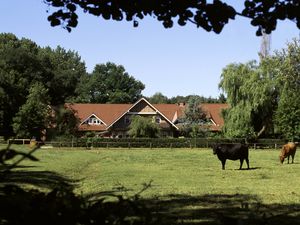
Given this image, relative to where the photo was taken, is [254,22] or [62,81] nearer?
[254,22]

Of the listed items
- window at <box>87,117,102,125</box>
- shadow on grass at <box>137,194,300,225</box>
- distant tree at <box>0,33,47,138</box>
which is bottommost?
shadow on grass at <box>137,194,300,225</box>

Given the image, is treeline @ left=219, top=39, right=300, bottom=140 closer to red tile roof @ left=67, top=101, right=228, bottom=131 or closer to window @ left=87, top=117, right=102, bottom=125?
red tile roof @ left=67, top=101, right=228, bottom=131

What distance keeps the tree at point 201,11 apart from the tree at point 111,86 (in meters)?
108

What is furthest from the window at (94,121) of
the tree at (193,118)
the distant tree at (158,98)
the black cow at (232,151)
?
the distant tree at (158,98)

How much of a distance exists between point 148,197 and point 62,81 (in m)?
78.7

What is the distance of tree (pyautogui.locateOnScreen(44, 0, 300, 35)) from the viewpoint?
5.18m

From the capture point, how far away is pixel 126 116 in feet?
254

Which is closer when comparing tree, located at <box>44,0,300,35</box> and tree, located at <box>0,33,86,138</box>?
tree, located at <box>44,0,300,35</box>

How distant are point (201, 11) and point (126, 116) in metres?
72.1

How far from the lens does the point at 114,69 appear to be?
124375 mm

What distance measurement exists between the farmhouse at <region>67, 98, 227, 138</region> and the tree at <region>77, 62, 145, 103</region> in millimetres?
29190

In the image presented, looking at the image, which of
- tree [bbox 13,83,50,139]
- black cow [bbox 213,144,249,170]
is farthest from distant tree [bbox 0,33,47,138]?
black cow [bbox 213,144,249,170]

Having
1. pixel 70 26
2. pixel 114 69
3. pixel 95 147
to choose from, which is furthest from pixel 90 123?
pixel 70 26

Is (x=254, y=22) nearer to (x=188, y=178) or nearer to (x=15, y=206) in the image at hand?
(x=15, y=206)
